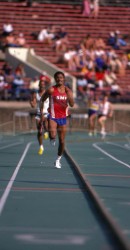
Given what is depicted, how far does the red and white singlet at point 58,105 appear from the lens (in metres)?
19.3

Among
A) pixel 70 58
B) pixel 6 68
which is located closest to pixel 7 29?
pixel 70 58

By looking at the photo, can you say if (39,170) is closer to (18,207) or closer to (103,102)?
(18,207)

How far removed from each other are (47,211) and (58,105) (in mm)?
8122

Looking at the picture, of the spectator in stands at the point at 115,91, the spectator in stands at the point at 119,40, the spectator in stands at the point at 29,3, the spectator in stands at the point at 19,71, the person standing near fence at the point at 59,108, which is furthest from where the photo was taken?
the spectator in stands at the point at 29,3

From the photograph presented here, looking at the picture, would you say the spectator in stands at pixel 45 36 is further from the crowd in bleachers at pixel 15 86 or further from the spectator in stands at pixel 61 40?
the crowd in bleachers at pixel 15 86

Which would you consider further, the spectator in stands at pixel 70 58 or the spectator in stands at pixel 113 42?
the spectator in stands at pixel 113 42

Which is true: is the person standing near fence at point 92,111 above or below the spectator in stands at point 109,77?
below

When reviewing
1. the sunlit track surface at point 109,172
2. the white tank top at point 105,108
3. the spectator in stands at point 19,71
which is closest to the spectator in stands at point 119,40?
the spectator in stands at point 19,71

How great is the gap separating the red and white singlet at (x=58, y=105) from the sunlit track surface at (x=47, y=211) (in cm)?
106

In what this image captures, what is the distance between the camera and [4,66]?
41094mm

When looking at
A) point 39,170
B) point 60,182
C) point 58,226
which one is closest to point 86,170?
point 39,170

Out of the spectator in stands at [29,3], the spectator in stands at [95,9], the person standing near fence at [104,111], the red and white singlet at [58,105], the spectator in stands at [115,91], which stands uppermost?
the spectator in stands at [29,3]

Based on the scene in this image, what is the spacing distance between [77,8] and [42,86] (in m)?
24.7

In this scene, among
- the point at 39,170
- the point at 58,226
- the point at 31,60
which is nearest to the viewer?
the point at 58,226
